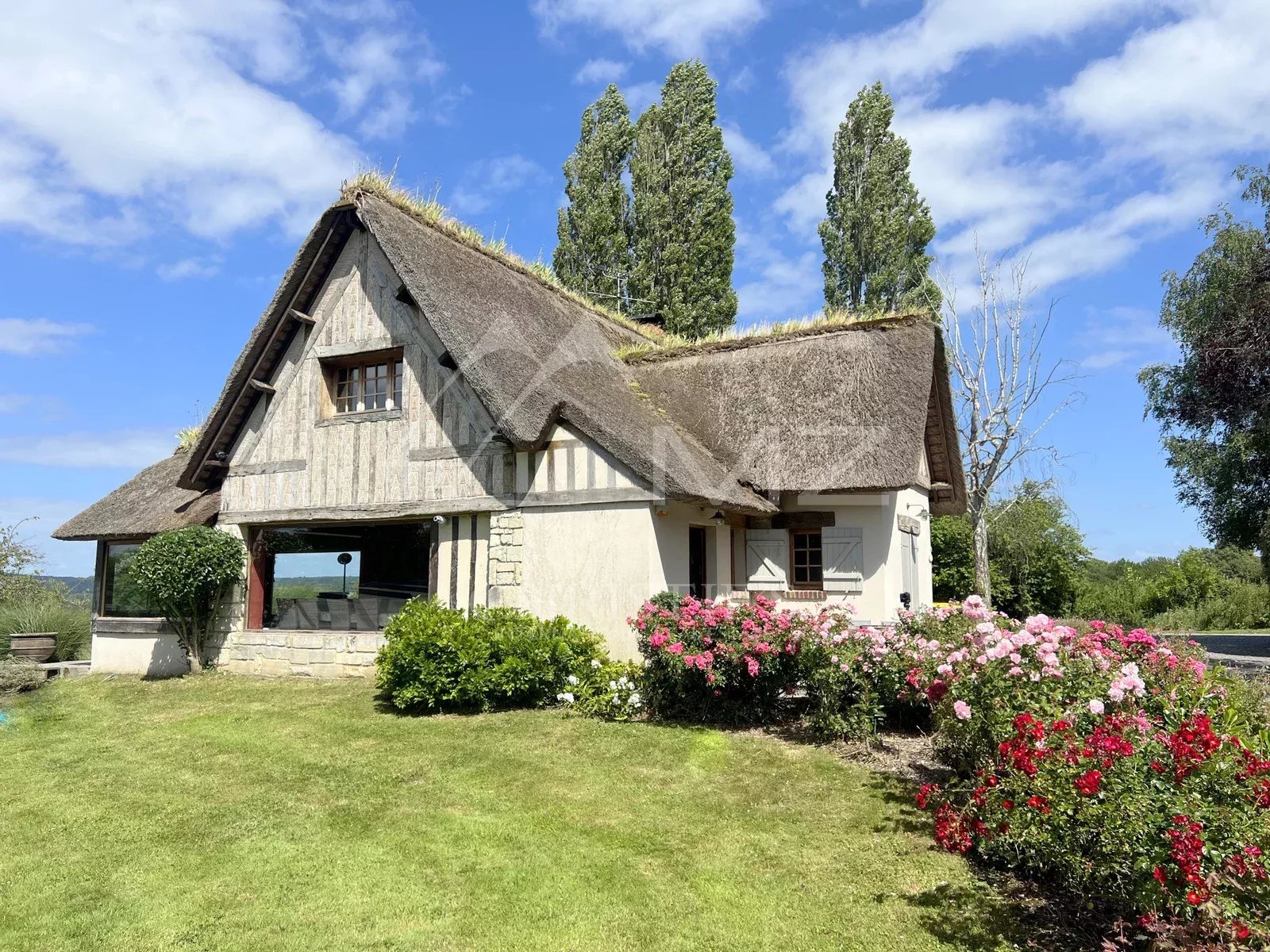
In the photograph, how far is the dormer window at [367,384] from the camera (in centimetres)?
1247

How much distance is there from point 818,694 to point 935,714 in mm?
1612

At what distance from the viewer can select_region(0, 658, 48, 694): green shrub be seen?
456 inches

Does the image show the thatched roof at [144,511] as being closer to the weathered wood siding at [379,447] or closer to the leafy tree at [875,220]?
the weathered wood siding at [379,447]

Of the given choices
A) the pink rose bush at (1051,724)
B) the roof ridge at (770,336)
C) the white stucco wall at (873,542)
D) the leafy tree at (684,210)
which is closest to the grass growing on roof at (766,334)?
the roof ridge at (770,336)

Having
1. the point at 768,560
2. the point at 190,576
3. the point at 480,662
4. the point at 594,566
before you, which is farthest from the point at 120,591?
the point at 768,560

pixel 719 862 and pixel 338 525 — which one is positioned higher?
pixel 338 525

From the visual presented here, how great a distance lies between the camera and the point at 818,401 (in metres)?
13.2

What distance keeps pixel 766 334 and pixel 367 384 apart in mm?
6836

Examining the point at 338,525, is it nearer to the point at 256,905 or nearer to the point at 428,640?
the point at 428,640

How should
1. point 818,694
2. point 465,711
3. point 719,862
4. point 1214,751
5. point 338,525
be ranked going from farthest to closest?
point 338,525 < point 465,711 < point 818,694 < point 719,862 < point 1214,751

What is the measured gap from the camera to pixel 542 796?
6551 millimetres

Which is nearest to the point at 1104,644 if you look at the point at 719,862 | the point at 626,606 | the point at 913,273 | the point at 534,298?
the point at 719,862

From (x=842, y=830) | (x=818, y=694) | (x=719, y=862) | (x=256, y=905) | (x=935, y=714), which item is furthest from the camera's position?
(x=818, y=694)

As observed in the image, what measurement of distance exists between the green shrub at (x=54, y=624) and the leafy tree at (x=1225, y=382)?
24447mm
